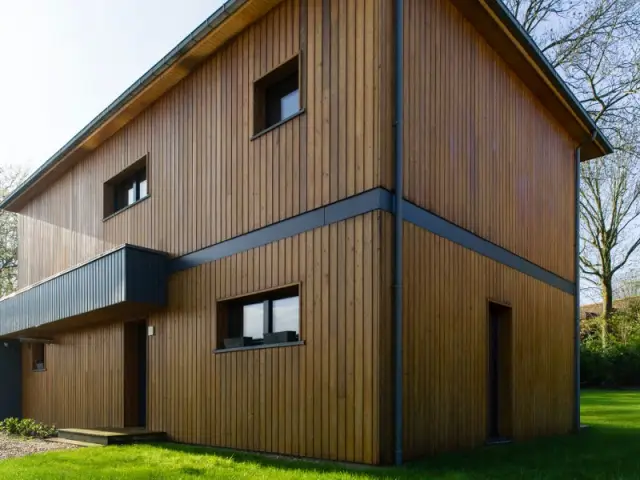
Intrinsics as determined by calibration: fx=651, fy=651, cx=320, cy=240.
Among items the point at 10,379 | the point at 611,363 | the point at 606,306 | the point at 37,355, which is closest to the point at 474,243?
the point at 37,355

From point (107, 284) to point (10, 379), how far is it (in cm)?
922

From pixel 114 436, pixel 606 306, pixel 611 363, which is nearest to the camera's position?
pixel 114 436

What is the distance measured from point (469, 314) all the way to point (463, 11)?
4.29m

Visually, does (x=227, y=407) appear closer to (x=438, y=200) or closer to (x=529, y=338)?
(x=438, y=200)

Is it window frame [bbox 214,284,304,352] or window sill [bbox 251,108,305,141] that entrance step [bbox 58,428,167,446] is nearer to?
window frame [bbox 214,284,304,352]

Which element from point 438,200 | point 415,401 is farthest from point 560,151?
point 415,401

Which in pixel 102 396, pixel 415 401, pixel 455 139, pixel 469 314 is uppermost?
pixel 455 139

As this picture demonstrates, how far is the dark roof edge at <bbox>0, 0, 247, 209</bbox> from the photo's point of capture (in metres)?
9.01

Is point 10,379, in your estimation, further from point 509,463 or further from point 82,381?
point 509,463

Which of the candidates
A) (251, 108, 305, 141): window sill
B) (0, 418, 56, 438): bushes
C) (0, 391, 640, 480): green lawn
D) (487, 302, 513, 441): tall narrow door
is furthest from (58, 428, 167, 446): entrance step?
(487, 302, 513, 441): tall narrow door

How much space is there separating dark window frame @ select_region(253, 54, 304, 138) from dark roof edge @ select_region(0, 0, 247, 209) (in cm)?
102

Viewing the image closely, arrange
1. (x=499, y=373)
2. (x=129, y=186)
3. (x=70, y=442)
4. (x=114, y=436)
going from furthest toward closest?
(x=129, y=186) → (x=499, y=373) → (x=70, y=442) → (x=114, y=436)

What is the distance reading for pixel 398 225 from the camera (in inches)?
285

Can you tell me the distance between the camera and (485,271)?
31.1 ft
